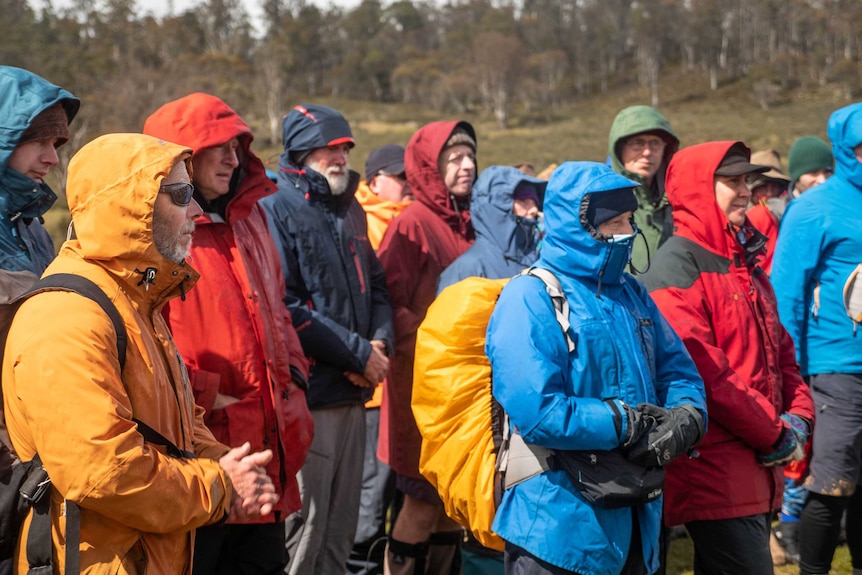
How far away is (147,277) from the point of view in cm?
241

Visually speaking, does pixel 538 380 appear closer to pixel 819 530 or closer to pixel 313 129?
pixel 313 129

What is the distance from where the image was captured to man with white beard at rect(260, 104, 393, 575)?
13.4ft

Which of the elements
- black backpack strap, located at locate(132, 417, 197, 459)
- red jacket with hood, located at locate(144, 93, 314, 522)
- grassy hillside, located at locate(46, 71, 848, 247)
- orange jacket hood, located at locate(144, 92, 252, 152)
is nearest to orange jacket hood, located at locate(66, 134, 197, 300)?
black backpack strap, located at locate(132, 417, 197, 459)

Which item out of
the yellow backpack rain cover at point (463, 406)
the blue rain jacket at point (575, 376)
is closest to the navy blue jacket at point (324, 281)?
the yellow backpack rain cover at point (463, 406)

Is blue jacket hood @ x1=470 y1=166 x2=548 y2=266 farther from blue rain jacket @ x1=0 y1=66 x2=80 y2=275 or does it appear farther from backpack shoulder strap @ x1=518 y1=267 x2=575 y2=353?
blue rain jacket @ x1=0 y1=66 x2=80 y2=275

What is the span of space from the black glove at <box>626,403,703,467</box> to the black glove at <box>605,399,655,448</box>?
2 cm

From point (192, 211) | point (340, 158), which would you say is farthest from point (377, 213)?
point (192, 211)

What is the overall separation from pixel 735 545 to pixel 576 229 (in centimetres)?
152

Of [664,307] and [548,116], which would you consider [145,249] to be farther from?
[548,116]

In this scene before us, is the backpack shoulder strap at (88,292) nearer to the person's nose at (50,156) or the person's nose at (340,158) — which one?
the person's nose at (50,156)

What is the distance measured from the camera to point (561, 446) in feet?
9.26

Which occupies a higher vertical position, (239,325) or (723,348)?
(239,325)

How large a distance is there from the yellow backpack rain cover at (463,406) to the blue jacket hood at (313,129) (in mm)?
1598

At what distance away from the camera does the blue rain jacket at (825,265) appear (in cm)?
445
